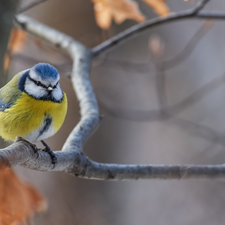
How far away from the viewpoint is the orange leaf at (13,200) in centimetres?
54

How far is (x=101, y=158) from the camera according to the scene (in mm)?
2164

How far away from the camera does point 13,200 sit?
0.62 metres

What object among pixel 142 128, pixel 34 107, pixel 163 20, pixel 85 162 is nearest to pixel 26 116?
pixel 34 107

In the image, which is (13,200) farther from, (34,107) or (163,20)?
(163,20)

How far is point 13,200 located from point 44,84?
300 mm

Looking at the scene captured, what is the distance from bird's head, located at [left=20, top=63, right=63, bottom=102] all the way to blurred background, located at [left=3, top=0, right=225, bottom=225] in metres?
0.99

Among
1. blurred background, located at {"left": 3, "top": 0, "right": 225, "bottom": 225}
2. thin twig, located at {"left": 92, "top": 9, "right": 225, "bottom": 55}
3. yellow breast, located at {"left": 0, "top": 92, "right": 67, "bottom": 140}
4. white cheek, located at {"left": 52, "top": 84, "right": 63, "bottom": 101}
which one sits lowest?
blurred background, located at {"left": 3, "top": 0, "right": 225, "bottom": 225}

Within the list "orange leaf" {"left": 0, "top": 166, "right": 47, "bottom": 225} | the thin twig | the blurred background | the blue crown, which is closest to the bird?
the blue crown

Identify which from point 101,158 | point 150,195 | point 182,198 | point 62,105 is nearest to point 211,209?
point 182,198

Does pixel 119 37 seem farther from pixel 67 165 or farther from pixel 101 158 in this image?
pixel 101 158

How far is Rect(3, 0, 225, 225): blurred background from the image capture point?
6.37ft

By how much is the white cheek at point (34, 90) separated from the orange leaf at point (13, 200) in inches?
8.5

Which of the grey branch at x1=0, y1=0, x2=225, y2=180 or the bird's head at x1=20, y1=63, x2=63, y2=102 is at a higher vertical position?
the bird's head at x1=20, y1=63, x2=63, y2=102

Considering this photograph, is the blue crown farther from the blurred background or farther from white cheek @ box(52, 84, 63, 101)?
the blurred background
